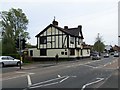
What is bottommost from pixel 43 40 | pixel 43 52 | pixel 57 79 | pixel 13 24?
pixel 57 79

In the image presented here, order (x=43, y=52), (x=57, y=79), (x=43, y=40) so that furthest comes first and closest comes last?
(x=43, y=40), (x=43, y=52), (x=57, y=79)

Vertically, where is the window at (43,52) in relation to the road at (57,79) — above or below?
above

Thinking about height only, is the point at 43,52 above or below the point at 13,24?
below

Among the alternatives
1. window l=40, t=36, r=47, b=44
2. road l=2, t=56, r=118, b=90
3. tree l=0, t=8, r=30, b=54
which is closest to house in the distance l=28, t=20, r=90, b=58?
window l=40, t=36, r=47, b=44

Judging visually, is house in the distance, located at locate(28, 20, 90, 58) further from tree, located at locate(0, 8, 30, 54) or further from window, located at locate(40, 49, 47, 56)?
tree, located at locate(0, 8, 30, 54)

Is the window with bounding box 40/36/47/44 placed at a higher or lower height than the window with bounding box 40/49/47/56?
higher

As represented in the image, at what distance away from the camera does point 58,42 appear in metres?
64.4

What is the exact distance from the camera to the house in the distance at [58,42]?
63.2 metres

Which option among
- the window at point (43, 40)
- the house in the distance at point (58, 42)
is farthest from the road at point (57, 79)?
the window at point (43, 40)

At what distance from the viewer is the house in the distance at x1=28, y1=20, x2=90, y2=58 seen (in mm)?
63156

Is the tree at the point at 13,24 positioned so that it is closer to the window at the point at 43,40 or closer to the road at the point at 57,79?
the window at the point at 43,40

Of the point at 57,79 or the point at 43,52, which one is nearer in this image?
the point at 57,79

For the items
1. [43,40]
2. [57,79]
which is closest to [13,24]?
[43,40]

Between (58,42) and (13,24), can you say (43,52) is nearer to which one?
(58,42)
